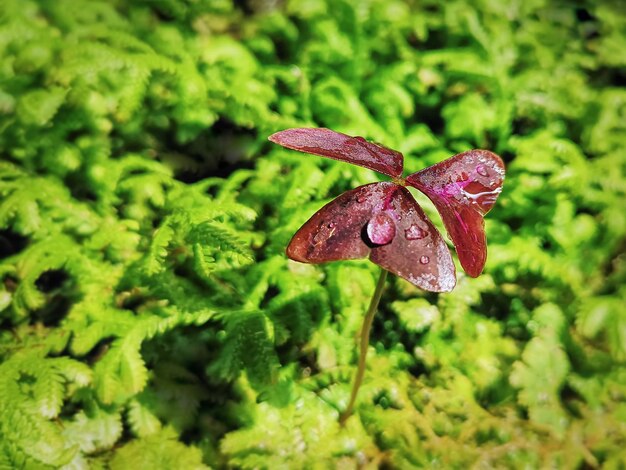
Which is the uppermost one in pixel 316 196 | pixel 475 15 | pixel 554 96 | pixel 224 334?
pixel 475 15

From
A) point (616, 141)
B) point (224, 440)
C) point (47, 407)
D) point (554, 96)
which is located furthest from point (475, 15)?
point (47, 407)

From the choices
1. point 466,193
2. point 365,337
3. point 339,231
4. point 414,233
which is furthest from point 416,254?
point 365,337

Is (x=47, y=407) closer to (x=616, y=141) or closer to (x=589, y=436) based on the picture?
(x=589, y=436)

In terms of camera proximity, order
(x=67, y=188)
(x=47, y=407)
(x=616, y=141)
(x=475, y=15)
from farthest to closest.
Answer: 1. (x=475, y=15)
2. (x=616, y=141)
3. (x=67, y=188)
4. (x=47, y=407)

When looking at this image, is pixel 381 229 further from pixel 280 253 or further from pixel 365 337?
pixel 280 253

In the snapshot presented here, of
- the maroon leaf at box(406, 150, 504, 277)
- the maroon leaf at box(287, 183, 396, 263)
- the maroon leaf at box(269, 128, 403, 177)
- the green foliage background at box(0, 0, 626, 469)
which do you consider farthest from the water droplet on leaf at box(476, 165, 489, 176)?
the green foliage background at box(0, 0, 626, 469)

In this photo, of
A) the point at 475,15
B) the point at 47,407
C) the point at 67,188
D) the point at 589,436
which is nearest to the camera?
the point at 47,407

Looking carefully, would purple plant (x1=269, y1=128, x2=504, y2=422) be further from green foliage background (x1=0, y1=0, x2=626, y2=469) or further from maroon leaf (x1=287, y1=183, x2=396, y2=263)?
green foliage background (x1=0, y1=0, x2=626, y2=469)

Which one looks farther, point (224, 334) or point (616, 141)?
point (616, 141)
